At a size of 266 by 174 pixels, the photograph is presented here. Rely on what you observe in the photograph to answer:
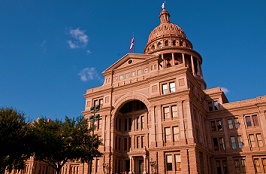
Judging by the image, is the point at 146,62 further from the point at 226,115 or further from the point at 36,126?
the point at 36,126

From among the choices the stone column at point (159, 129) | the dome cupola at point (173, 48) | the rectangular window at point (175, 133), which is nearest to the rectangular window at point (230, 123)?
the rectangular window at point (175, 133)

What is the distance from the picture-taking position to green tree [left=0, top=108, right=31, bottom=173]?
25047 millimetres

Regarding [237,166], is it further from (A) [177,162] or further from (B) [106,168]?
(B) [106,168]

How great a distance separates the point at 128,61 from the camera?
151 ft

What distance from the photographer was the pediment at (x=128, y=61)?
1735 inches

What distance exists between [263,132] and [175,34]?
37150 mm

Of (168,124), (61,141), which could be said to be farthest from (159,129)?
(61,141)

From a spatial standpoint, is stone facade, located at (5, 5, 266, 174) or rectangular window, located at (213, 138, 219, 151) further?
rectangular window, located at (213, 138, 219, 151)

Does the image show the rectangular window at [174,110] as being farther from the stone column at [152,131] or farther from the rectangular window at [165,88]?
the stone column at [152,131]

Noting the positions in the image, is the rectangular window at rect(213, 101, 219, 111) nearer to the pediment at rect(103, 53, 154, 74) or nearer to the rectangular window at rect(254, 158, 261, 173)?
the rectangular window at rect(254, 158, 261, 173)

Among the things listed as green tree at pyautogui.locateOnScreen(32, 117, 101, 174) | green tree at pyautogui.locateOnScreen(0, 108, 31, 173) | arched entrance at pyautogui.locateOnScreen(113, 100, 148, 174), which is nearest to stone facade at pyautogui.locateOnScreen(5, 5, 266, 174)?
arched entrance at pyautogui.locateOnScreen(113, 100, 148, 174)

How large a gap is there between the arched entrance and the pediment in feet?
23.5

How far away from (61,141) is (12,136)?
7.12 meters

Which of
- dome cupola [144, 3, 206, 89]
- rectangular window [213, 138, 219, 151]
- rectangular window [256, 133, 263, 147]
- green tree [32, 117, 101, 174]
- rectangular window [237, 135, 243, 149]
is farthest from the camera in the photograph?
dome cupola [144, 3, 206, 89]
